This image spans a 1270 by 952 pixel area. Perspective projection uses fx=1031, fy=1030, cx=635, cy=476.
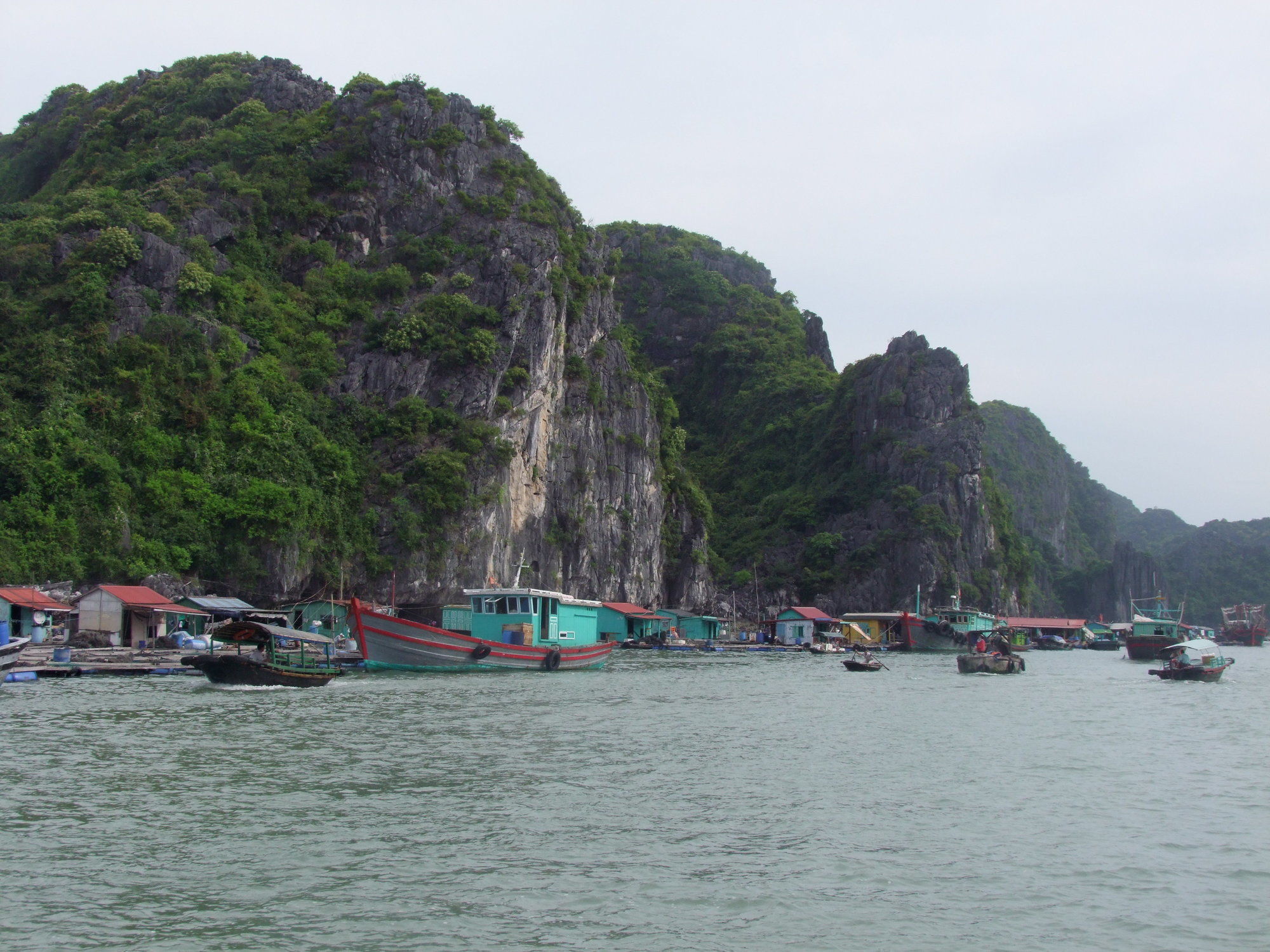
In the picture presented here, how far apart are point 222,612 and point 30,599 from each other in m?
8.84

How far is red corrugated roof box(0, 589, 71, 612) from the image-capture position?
37.0 meters

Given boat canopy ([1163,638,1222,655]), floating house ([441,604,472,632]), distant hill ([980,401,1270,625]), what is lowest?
boat canopy ([1163,638,1222,655])

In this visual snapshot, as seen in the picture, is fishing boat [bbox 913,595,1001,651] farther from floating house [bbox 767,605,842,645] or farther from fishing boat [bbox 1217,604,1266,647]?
fishing boat [bbox 1217,604,1266,647]

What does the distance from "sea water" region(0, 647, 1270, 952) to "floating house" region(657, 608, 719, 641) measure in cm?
5419

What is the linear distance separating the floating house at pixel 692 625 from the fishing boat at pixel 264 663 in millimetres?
48558

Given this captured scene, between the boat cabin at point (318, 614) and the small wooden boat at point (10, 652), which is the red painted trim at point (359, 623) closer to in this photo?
the small wooden boat at point (10, 652)

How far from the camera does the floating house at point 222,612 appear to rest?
4484 centimetres

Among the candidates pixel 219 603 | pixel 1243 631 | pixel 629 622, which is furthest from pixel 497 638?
pixel 1243 631

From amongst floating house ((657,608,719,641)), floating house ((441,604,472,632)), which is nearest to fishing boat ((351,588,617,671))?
floating house ((441,604,472,632))

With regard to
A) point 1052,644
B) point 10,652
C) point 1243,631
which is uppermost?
point 10,652

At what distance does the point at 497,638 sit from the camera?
40.7 m

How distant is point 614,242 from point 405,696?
12100 centimetres

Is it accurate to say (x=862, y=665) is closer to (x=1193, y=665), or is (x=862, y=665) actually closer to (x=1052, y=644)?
(x=1193, y=665)

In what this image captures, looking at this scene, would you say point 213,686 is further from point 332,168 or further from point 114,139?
point 114,139
